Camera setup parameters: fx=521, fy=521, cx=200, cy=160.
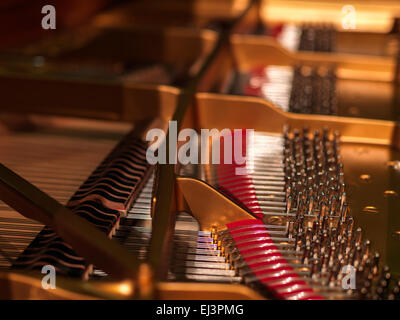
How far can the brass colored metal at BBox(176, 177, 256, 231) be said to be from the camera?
1.44m

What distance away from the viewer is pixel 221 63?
2637 millimetres

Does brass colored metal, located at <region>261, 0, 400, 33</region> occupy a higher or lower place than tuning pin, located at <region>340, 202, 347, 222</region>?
higher

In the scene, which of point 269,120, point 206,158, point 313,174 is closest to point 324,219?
point 313,174

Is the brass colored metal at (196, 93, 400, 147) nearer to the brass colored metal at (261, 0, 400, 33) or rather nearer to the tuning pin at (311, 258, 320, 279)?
the tuning pin at (311, 258, 320, 279)

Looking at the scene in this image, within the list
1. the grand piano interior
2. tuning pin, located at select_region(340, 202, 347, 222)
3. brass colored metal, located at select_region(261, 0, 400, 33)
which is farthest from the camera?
brass colored metal, located at select_region(261, 0, 400, 33)

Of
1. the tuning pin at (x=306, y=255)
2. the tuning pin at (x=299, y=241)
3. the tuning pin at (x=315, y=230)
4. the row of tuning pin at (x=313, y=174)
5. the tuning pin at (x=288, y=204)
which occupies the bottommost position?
the tuning pin at (x=306, y=255)

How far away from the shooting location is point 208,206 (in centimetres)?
149

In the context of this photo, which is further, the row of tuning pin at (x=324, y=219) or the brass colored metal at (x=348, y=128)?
the brass colored metal at (x=348, y=128)

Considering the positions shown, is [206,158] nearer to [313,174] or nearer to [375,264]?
[313,174]

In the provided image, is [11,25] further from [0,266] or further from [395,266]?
[395,266]

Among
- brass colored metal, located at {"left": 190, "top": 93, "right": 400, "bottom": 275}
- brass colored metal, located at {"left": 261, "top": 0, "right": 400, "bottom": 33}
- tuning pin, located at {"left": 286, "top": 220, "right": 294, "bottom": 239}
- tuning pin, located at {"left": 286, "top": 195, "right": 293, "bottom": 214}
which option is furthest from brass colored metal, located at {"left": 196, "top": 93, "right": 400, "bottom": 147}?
brass colored metal, located at {"left": 261, "top": 0, "right": 400, "bottom": 33}

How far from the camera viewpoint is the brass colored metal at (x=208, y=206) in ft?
4.72

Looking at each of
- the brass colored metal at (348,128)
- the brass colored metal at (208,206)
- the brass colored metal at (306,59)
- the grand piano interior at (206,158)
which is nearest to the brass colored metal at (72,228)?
the grand piano interior at (206,158)

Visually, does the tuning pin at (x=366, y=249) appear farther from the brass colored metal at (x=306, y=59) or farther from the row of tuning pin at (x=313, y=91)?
the brass colored metal at (x=306, y=59)
